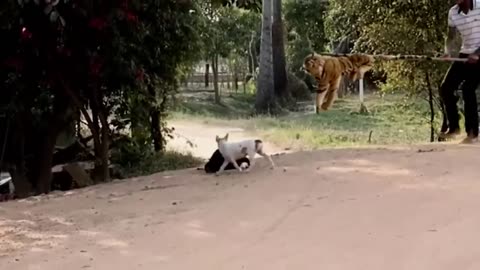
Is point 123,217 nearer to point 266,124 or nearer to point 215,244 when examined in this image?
point 215,244

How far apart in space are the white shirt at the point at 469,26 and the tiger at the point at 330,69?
49.3 inches

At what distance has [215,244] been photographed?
15.8 ft

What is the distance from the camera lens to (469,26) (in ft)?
27.4

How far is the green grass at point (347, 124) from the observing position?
14688 millimetres

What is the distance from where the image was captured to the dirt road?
14.5ft

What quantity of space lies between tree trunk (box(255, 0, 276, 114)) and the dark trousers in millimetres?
15492

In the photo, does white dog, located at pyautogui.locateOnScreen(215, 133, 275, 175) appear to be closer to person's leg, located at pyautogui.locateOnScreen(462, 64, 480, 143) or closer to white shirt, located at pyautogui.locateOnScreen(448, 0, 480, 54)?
person's leg, located at pyautogui.locateOnScreen(462, 64, 480, 143)

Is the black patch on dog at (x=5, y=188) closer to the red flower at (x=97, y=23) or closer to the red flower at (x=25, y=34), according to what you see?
the red flower at (x=25, y=34)

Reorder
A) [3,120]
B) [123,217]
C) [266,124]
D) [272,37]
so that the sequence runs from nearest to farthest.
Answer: [123,217]
[3,120]
[266,124]
[272,37]

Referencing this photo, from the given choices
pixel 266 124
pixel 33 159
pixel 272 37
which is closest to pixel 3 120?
pixel 33 159

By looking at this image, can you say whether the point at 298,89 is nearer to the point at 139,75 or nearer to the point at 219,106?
the point at 219,106

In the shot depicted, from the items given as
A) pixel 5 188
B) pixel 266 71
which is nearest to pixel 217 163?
pixel 5 188

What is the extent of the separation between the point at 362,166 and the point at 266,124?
43.2 ft

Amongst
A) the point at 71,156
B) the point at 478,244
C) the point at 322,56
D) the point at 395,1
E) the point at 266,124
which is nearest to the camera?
the point at 478,244
